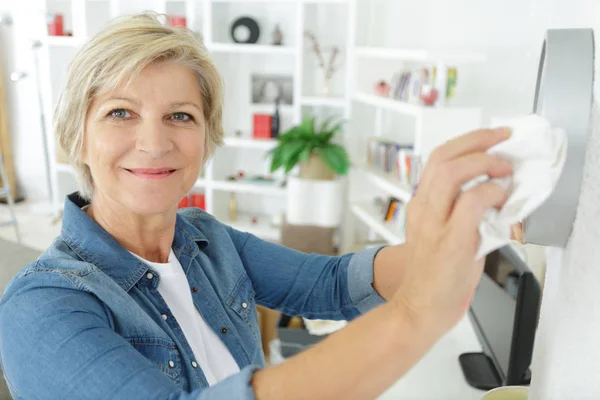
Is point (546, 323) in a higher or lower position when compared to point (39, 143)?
higher

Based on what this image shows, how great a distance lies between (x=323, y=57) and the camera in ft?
13.2

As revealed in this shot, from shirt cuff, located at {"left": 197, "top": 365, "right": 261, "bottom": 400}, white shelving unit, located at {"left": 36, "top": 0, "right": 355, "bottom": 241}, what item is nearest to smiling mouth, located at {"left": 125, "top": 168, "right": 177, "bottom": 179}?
shirt cuff, located at {"left": 197, "top": 365, "right": 261, "bottom": 400}

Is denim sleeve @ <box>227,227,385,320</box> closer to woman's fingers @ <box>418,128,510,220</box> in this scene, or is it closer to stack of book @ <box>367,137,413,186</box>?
woman's fingers @ <box>418,128,510,220</box>

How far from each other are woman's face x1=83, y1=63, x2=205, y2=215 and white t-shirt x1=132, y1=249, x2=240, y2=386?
118 millimetres

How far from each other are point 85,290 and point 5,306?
0.35 ft

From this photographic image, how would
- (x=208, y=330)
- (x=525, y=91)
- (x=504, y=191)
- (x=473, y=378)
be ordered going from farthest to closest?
(x=525, y=91)
(x=473, y=378)
(x=208, y=330)
(x=504, y=191)

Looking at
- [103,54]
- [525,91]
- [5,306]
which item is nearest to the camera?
[5,306]

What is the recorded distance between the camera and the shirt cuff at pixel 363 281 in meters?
0.98

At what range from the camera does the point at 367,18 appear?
386 cm

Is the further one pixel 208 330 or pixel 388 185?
pixel 388 185

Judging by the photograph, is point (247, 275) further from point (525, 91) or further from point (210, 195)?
point (210, 195)

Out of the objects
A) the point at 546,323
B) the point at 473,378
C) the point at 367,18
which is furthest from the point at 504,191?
the point at 367,18

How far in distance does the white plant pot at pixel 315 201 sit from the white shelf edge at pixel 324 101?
1.73 ft

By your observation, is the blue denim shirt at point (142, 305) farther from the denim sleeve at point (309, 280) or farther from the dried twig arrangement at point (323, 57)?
the dried twig arrangement at point (323, 57)
